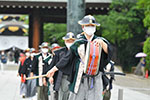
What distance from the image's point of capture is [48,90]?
26.7 ft

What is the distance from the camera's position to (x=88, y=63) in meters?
4.92

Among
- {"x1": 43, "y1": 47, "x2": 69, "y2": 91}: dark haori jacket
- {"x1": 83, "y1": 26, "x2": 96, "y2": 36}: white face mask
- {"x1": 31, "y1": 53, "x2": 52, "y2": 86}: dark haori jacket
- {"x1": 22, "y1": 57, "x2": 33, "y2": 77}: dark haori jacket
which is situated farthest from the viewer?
{"x1": 22, "y1": 57, "x2": 33, "y2": 77}: dark haori jacket

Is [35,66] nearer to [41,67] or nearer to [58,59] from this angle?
[41,67]

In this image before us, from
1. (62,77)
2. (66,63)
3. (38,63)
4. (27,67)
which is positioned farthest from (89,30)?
(27,67)

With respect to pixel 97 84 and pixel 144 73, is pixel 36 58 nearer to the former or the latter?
pixel 97 84

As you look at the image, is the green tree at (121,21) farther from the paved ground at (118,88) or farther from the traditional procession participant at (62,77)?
the traditional procession participant at (62,77)

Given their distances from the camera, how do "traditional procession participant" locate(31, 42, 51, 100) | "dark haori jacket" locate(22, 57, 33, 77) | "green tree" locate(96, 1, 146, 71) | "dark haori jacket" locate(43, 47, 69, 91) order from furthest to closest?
1. "green tree" locate(96, 1, 146, 71)
2. "dark haori jacket" locate(22, 57, 33, 77)
3. "traditional procession participant" locate(31, 42, 51, 100)
4. "dark haori jacket" locate(43, 47, 69, 91)

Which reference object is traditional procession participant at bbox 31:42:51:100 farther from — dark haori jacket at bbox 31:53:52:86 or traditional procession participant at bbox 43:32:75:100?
traditional procession participant at bbox 43:32:75:100

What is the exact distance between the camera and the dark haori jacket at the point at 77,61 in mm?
5008

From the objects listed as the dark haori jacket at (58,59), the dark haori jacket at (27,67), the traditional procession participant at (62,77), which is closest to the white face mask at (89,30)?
the traditional procession participant at (62,77)

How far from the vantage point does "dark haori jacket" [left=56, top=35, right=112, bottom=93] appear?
16.4 feet

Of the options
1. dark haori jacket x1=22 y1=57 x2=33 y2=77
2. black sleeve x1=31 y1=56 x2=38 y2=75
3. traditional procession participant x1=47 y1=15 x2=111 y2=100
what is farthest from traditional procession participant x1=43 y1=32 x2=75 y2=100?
dark haori jacket x1=22 y1=57 x2=33 y2=77

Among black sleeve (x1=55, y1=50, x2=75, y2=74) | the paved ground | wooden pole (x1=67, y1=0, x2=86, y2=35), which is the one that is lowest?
the paved ground

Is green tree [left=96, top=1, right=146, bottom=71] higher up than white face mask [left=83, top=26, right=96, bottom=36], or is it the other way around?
white face mask [left=83, top=26, right=96, bottom=36]
